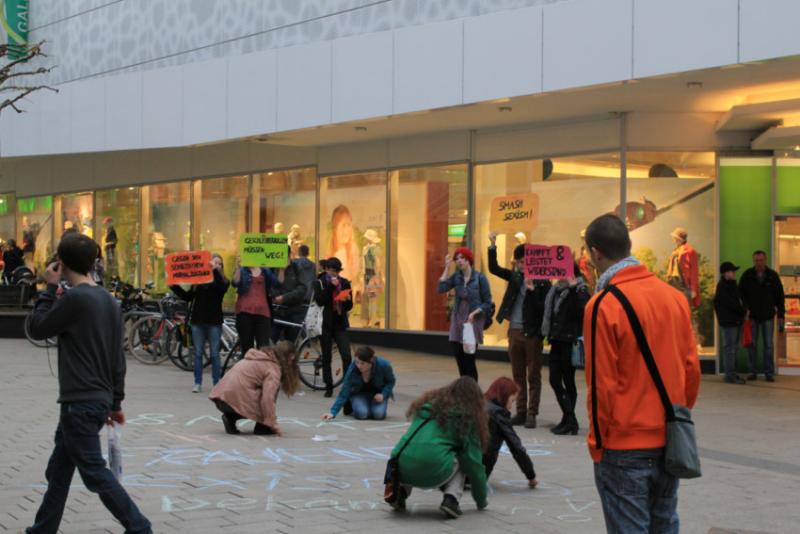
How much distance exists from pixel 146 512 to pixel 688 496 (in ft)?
12.8

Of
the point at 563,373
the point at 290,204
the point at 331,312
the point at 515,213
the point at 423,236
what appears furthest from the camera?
the point at 290,204

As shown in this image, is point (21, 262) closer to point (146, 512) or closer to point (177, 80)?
point (177, 80)


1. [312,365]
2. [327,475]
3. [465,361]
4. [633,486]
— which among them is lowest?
[327,475]

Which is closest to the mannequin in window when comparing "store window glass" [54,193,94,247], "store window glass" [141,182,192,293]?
"store window glass" [141,182,192,293]

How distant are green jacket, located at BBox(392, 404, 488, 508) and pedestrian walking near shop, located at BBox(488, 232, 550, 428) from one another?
4244 millimetres

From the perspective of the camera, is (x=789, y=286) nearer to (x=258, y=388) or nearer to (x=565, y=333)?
(x=565, y=333)

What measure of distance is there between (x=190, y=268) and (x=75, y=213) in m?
18.4

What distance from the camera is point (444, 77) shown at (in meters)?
16.4

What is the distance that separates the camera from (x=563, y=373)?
1121 centimetres

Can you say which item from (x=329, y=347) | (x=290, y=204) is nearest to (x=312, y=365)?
(x=329, y=347)

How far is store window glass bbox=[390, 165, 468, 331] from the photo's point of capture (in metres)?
19.8

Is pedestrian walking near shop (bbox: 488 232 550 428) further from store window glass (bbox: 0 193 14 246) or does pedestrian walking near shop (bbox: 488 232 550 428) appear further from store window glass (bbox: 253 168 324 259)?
store window glass (bbox: 0 193 14 246)

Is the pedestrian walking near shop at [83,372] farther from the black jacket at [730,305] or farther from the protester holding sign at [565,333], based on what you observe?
the black jacket at [730,305]

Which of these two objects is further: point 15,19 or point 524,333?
point 15,19
